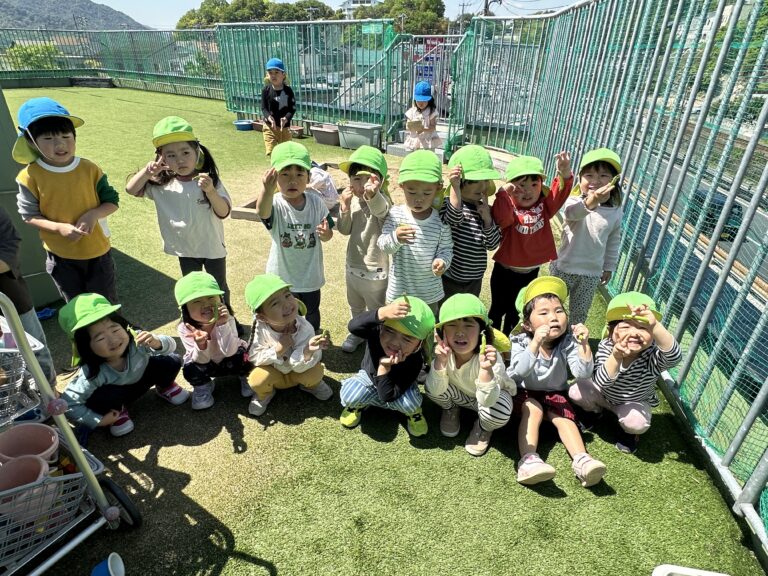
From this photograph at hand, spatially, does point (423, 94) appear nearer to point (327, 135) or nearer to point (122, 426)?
point (327, 135)

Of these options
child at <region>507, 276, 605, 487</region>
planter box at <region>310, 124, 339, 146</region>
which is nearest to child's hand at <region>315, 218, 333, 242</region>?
child at <region>507, 276, 605, 487</region>

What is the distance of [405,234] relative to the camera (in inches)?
110

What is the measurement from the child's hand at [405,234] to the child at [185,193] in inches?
51.6

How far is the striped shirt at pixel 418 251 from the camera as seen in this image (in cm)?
298

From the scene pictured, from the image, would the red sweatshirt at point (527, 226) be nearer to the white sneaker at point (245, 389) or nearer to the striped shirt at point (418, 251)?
the striped shirt at point (418, 251)

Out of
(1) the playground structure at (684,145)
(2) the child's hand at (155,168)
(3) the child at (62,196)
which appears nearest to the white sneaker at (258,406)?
(3) the child at (62,196)

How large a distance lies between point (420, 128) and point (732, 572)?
7.39 metres

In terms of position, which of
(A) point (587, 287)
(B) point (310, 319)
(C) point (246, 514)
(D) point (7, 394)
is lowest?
(C) point (246, 514)

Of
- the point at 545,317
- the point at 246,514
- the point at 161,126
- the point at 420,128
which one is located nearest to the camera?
the point at 246,514

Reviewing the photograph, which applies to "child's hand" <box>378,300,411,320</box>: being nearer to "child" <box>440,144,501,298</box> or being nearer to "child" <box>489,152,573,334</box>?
"child" <box>440,144,501,298</box>

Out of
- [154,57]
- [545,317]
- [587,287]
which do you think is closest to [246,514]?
[545,317]

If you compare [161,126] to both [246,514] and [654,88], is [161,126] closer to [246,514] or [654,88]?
[246,514]

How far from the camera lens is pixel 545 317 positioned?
2643 millimetres

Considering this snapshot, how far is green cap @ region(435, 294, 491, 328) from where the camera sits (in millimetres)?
2463
